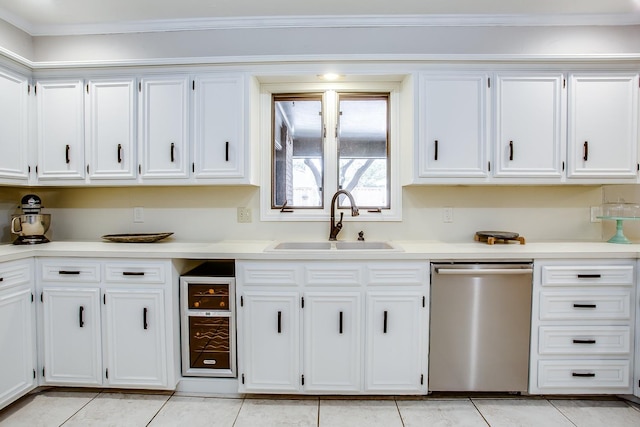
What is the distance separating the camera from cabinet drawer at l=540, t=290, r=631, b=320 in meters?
1.90

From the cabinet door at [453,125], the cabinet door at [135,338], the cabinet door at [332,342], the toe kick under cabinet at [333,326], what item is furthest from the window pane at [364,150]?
the cabinet door at [135,338]

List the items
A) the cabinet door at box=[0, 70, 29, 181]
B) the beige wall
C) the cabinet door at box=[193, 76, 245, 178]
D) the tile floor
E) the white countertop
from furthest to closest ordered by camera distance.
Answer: the beige wall → the cabinet door at box=[193, 76, 245, 178] → the cabinet door at box=[0, 70, 29, 181] → the white countertop → the tile floor

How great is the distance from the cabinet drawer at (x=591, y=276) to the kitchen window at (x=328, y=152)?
41.7 inches

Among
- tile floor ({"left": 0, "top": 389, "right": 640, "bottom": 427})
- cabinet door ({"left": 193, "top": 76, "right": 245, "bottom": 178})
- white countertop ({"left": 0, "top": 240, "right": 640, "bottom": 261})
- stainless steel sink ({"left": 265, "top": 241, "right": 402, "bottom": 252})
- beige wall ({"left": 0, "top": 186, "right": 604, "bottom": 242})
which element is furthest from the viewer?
beige wall ({"left": 0, "top": 186, "right": 604, "bottom": 242})

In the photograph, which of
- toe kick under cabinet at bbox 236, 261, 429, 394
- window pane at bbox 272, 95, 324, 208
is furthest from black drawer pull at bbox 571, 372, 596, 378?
window pane at bbox 272, 95, 324, 208

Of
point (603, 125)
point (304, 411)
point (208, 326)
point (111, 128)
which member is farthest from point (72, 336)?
point (603, 125)

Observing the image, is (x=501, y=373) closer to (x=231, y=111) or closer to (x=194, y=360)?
(x=194, y=360)

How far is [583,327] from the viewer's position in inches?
75.2

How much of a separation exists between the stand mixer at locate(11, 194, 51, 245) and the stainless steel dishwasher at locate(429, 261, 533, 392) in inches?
109

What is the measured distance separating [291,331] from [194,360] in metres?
0.68

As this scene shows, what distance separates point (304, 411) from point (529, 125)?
2373mm

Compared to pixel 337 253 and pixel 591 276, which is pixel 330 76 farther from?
pixel 591 276

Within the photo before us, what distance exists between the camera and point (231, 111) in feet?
7.16

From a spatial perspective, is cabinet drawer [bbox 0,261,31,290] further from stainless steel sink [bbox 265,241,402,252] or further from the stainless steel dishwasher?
the stainless steel dishwasher
